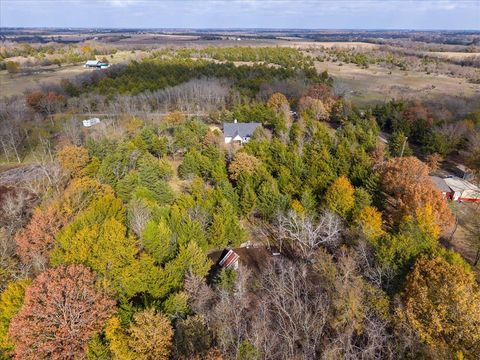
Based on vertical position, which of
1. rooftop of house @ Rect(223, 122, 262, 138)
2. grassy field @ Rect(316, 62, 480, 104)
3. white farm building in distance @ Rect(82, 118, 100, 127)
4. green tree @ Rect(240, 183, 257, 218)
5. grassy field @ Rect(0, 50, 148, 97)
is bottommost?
grassy field @ Rect(0, 50, 148, 97)

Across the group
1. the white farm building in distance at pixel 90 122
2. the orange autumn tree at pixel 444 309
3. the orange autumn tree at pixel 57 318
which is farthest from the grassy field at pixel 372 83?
the orange autumn tree at pixel 57 318

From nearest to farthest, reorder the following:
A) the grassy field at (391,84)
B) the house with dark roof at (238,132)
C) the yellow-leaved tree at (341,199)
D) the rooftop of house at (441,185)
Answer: the yellow-leaved tree at (341,199) < the rooftop of house at (441,185) < the house with dark roof at (238,132) < the grassy field at (391,84)

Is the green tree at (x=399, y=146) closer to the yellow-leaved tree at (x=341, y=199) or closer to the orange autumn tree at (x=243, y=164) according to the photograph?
the yellow-leaved tree at (x=341, y=199)

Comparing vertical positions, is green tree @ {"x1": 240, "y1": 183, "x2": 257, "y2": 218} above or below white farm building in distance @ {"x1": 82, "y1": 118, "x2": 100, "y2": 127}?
above

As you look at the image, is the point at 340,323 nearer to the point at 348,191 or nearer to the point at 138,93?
the point at 348,191

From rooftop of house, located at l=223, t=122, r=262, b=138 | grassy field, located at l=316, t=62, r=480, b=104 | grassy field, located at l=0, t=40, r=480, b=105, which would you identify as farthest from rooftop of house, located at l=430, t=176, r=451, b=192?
grassy field, located at l=0, t=40, r=480, b=105

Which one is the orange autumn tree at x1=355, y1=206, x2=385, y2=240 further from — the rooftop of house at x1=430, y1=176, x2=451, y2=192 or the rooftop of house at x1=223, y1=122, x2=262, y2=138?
the rooftop of house at x1=223, y1=122, x2=262, y2=138

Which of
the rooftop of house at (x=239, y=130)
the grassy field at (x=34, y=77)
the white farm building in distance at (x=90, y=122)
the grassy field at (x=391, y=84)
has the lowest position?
the grassy field at (x=34, y=77)
